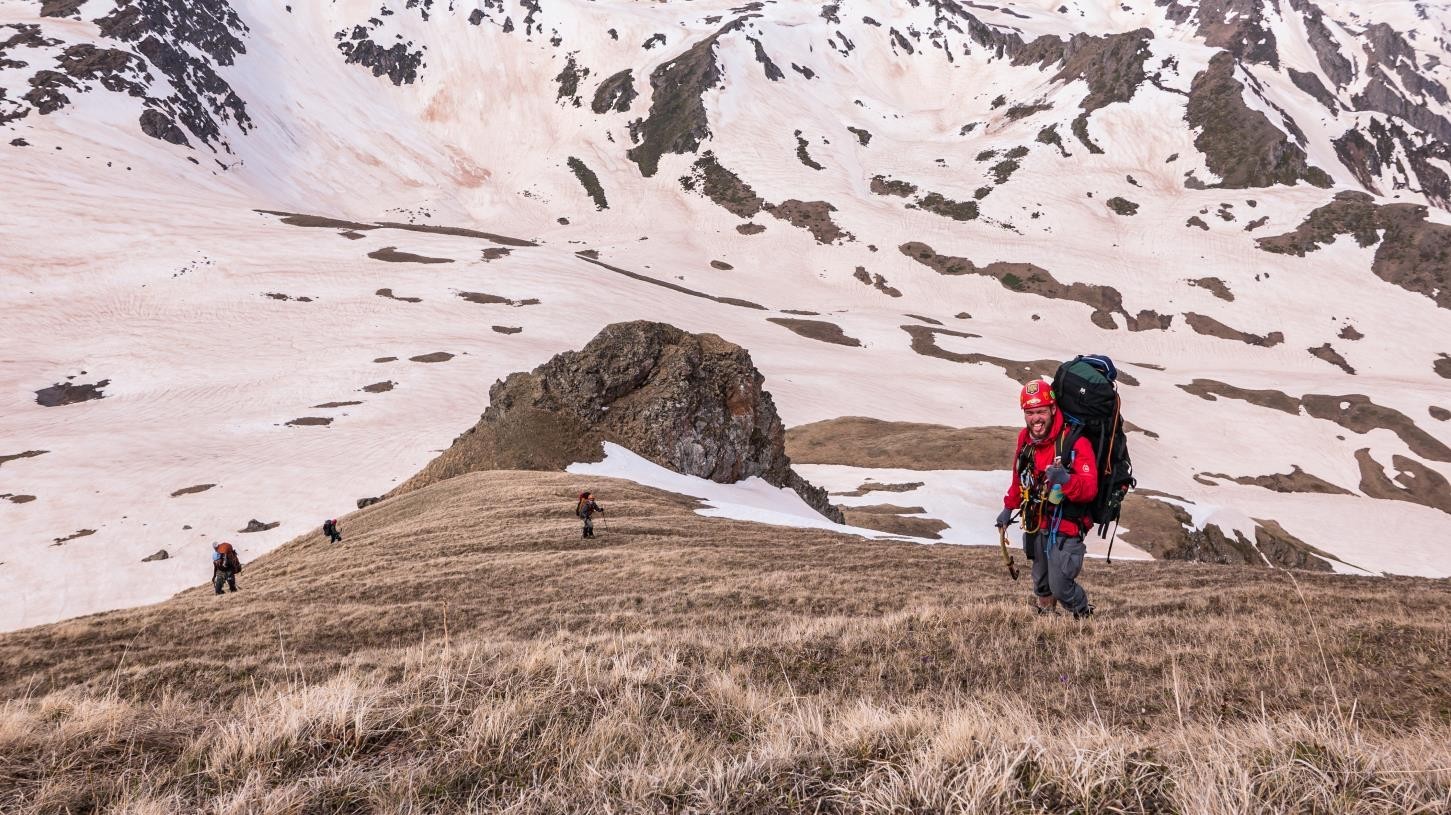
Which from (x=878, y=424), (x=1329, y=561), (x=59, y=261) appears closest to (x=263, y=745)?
(x=1329, y=561)

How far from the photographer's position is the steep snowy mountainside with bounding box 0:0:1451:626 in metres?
52.9

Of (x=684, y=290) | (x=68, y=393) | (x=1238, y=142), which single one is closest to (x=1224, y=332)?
(x=1238, y=142)

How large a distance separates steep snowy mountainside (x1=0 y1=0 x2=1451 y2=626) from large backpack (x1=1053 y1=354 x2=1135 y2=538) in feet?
128

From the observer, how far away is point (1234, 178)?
163750mm

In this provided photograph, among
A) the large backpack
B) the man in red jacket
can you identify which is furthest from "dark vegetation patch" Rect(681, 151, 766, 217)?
the large backpack

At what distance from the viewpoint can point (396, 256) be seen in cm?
10588

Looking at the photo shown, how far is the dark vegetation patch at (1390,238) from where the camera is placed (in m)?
130

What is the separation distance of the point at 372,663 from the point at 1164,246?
170295 mm

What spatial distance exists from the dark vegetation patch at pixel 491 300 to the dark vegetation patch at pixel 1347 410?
87475mm

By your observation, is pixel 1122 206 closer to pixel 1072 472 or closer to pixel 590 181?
pixel 590 181

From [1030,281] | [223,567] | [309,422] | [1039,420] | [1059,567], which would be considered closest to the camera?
[1039,420]

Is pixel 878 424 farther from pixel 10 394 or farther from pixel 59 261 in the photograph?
pixel 59 261

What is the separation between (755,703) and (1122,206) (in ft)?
606

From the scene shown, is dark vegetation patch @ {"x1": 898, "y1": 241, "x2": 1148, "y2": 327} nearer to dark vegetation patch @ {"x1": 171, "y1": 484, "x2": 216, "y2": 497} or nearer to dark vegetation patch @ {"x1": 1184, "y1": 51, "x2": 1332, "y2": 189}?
dark vegetation patch @ {"x1": 1184, "y1": 51, "x2": 1332, "y2": 189}
